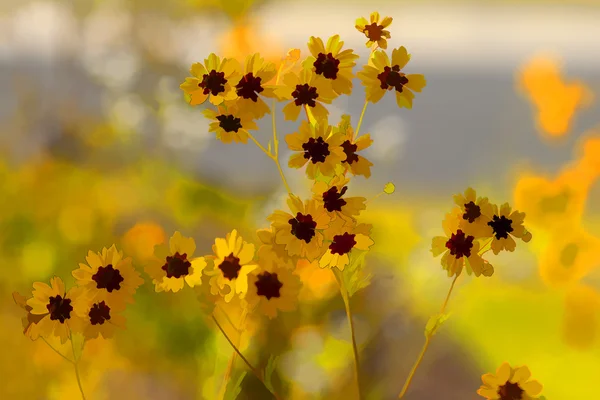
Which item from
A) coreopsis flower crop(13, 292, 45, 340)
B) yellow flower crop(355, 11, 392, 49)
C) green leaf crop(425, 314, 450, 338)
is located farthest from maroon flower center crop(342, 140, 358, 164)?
coreopsis flower crop(13, 292, 45, 340)

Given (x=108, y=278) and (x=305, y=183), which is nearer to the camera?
(x=108, y=278)

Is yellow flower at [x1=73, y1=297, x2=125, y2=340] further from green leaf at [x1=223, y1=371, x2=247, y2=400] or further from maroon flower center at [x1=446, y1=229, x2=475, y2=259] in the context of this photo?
maroon flower center at [x1=446, y1=229, x2=475, y2=259]

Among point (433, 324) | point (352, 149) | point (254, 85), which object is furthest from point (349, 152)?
point (433, 324)

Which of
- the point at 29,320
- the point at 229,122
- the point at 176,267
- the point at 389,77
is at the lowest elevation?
the point at 29,320

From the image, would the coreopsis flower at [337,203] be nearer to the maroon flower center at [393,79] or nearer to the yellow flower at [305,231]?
the yellow flower at [305,231]

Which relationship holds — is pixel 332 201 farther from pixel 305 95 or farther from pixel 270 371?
pixel 270 371
